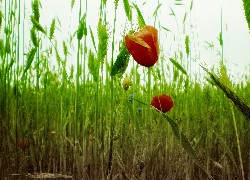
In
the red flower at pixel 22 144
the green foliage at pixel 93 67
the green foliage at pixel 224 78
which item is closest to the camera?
the green foliage at pixel 224 78

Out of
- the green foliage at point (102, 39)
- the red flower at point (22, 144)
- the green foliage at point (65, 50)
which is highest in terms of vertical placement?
the green foliage at point (65, 50)

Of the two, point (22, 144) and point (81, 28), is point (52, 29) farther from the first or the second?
point (22, 144)

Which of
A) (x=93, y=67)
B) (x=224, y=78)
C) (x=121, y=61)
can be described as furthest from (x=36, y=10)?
(x=224, y=78)

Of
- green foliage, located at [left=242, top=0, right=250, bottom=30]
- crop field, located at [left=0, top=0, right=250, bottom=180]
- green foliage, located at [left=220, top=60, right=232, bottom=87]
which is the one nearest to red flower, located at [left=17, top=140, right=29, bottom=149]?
crop field, located at [left=0, top=0, right=250, bottom=180]

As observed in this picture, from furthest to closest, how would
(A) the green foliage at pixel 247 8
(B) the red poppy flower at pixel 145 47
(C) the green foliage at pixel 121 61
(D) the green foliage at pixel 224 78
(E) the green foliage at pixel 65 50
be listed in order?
(E) the green foliage at pixel 65 50 → (C) the green foliage at pixel 121 61 → (B) the red poppy flower at pixel 145 47 → (D) the green foliage at pixel 224 78 → (A) the green foliage at pixel 247 8

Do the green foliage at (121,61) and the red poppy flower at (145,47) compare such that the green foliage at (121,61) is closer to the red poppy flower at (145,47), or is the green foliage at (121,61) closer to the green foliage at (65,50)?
the red poppy flower at (145,47)

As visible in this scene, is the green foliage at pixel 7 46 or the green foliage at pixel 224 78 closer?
the green foliage at pixel 224 78

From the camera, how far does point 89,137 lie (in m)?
1.21

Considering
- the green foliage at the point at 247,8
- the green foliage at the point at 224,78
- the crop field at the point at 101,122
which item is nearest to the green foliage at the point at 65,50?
the crop field at the point at 101,122

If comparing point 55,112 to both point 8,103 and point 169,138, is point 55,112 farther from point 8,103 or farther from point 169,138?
point 169,138

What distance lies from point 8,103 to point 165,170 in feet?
2.01

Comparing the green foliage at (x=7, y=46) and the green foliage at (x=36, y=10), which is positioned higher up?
the green foliage at (x=36, y=10)

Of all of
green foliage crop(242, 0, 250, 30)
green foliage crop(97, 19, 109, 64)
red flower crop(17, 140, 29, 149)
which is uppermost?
green foliage crop(97, 19, 109, 64)

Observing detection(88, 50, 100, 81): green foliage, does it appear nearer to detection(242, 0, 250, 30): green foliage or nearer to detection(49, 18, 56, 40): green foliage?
detection(49, 18, 56, 40): green foliage
